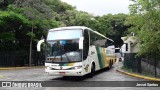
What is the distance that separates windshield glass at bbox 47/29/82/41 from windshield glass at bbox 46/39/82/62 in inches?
12.0

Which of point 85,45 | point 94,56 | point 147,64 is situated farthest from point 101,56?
point 85,45

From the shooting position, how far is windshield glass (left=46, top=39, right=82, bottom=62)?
18453mm

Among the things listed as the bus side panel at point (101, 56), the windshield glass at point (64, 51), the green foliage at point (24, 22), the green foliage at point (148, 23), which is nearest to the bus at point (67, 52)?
the windshield glass at point (64, 51)

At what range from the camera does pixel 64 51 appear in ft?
60.7

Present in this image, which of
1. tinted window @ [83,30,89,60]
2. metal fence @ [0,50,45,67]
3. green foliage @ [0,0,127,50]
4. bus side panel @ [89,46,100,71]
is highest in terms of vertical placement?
green foliage @ [0,0,127,50]

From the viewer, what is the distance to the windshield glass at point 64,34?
18969mm

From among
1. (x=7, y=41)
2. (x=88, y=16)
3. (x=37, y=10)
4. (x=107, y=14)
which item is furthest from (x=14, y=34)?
(x=107, y=14)

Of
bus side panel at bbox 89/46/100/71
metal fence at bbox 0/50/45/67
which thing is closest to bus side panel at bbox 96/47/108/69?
bus side panel at bbox 89/46/100/71

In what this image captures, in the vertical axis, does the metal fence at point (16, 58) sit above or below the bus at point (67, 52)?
below

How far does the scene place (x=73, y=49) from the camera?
18578 millimetres

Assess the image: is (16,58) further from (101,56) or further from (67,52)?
(67,52)

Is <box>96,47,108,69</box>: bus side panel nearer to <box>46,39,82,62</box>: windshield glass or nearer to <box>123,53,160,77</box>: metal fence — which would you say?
<box>123,53,160,77</box>: metal fence

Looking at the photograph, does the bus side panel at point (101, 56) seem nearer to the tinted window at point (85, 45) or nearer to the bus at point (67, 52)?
the tinted window at point (85, 45)

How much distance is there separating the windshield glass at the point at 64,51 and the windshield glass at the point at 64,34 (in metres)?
0.30
